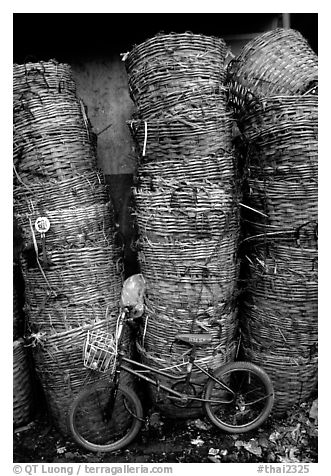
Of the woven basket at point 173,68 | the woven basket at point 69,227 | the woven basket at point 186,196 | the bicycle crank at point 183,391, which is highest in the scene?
the woven basket at point 173,68

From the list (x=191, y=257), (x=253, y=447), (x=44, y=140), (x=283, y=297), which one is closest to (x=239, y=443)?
(x=253, y=447)

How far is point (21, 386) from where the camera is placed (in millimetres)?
4734

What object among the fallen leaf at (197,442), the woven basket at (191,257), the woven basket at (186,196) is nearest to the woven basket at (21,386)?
the woven basket at (191,257)

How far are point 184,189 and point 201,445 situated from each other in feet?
8.42

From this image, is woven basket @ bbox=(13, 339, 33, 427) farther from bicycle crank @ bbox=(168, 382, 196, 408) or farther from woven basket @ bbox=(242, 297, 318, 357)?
woven basket @ bbox=(242, 297, 318, 357)

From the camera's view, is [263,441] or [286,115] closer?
[286,115]

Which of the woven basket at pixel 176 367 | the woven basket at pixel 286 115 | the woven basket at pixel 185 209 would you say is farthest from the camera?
the woven basket at pixel 176 367

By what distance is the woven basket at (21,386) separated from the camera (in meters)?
4.67

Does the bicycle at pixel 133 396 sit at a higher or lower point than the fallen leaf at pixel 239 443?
higher

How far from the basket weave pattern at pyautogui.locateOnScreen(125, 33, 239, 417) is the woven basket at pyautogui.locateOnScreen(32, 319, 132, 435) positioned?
673mm

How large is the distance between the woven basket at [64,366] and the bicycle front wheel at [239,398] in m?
0.97

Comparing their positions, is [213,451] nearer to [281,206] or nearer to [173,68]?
[281,206]

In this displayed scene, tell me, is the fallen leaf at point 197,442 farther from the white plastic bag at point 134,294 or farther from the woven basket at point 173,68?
the woven basket at point 173,68

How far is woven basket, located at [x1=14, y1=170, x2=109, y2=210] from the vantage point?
407 cm
